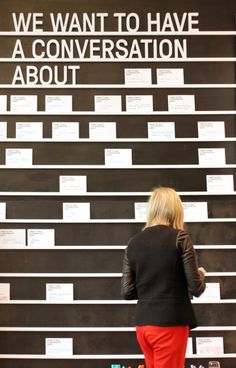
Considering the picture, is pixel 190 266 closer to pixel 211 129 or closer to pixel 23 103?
pixel 211 129

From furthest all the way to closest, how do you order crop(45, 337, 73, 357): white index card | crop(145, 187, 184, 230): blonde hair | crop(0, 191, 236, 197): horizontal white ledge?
crop(0, 191, 236, 197): horizontal white ledge → crop(45, 337, 73, 357): white index card → crop(145, 187, 184, 230): blonde hair

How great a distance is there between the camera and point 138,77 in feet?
13.0

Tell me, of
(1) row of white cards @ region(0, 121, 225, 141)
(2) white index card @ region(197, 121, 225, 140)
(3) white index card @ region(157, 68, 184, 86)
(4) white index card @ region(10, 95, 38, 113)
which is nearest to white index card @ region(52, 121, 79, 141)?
(1) row of white cards @ region(0, 121, 225, 141)

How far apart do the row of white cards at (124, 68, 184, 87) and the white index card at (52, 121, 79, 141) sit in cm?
57

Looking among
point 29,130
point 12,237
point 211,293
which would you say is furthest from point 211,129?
point 12,237

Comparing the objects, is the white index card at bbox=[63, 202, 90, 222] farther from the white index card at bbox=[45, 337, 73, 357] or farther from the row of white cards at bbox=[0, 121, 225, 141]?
the white index card at bbox=[45, 337, 73, 357]

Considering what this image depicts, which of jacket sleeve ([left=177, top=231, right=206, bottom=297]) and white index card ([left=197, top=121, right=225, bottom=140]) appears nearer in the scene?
jacket sleeve ([left=177, top=231, right=206, bottom=297])

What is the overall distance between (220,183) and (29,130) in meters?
1.61

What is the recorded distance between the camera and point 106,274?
3830 millimetres

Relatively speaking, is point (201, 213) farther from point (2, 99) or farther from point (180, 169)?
point (2, 99)

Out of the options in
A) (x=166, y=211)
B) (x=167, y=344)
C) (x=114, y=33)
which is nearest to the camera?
(x=167, y=344)

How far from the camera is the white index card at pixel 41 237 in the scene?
3854 mm

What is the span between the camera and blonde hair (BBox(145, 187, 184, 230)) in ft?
8.75

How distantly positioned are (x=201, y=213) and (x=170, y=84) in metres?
1.08
